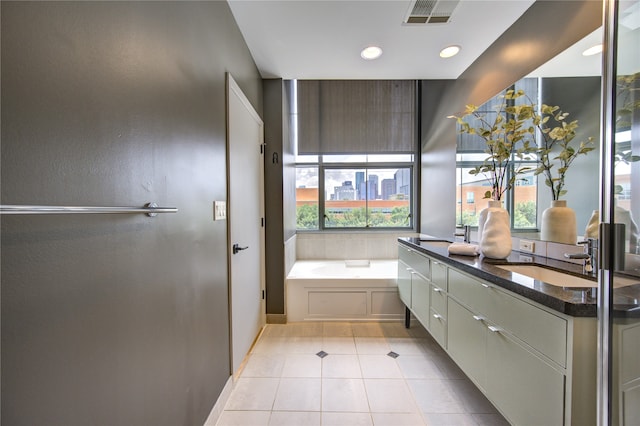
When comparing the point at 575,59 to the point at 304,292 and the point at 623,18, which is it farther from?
the point at 304,292

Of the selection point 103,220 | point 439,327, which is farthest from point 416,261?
point 103,220

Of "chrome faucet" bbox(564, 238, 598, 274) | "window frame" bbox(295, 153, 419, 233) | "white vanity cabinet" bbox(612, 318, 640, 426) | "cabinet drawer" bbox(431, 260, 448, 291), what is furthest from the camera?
"window frame" bbox(295, 153, 419, 233)

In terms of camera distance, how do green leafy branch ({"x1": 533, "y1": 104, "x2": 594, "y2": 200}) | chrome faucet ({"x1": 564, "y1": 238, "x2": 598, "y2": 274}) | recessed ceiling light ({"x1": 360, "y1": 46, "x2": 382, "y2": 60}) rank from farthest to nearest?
1. recessed ceiling light ({"x1": 360, "y1": 46, "x2": 382, "y2": 60})
2. green leafy branch ({"x1": 533, "y1": 104, "x2": 594, "y2": 200})
3. chrome faucet ({"x1": 564, "y1": 238, "x2": 598, "y2": 274})

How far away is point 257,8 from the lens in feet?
5.80

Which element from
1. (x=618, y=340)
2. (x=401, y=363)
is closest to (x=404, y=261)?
(x=401, y=363)

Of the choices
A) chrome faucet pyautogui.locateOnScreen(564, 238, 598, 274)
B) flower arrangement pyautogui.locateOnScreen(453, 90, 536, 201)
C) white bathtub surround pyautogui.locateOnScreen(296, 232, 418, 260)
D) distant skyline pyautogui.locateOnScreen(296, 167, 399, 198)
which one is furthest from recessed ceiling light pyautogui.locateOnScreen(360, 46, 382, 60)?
white bathtub surround pyautogui.locateOnScreen(296, 232, 418, 260)

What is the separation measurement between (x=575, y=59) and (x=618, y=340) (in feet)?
5.11

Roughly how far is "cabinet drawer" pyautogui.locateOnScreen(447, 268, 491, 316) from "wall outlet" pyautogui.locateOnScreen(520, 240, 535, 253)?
24.7 inches

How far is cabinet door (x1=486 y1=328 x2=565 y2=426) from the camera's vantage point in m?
0.96

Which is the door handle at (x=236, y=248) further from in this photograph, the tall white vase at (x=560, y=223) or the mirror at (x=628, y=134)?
the tall white vase at (x=560, y=223)

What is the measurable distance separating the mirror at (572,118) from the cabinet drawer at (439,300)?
73 cm

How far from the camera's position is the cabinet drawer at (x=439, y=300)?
1.78 meters

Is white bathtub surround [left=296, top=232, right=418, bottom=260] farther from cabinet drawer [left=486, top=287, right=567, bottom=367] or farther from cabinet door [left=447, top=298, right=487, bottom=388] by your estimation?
cabinet drawer [left=486, top=287, right=567, bottom=367]

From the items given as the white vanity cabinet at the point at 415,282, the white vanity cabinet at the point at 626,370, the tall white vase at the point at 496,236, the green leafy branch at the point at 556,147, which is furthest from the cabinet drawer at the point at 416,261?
the white vanity cabinet at the point at 626,370
